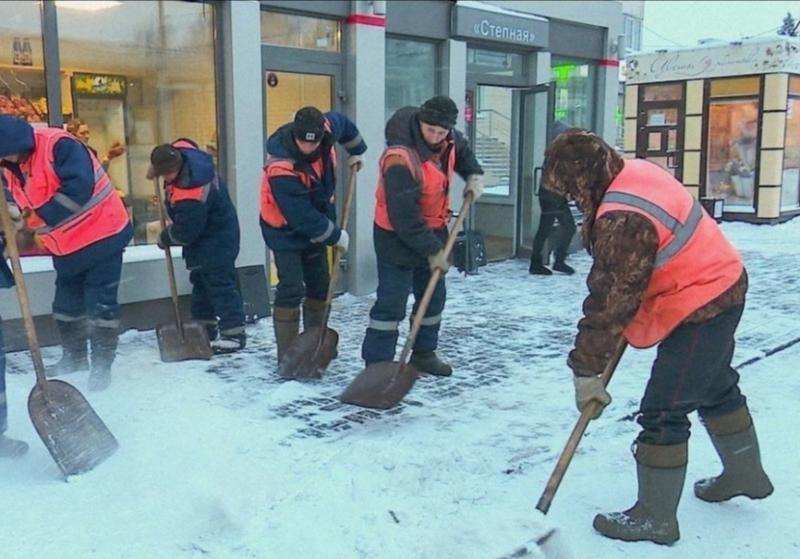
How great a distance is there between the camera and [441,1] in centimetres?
826

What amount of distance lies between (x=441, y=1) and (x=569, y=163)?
5798 millimetres

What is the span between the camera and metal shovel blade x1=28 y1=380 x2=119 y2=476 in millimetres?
3602

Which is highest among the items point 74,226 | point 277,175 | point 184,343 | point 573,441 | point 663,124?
point 663,124

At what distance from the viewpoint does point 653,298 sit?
304 cm

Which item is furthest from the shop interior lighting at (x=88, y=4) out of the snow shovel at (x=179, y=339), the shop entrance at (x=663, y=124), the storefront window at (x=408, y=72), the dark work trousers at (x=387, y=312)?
the shop entrance at (x=663, y=124)

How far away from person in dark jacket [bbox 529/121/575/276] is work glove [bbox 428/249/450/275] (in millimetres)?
4574

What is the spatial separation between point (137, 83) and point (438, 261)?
11.0 ft

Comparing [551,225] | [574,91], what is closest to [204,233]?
[551,225]

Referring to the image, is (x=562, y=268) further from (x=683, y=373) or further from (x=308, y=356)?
(x=683, y=373)

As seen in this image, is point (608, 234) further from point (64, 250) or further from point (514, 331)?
point (514, 331)

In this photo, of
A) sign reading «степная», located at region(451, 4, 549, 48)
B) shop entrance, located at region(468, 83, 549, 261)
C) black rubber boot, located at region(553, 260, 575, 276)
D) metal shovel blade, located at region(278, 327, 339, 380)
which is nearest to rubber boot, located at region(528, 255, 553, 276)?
black rubber boot, located at region(553, 260, 575, 276)

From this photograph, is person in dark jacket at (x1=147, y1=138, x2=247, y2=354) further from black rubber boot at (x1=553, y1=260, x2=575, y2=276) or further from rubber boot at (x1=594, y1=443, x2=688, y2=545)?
black rubber boot at (x1=553, y1=260, x2=575, y2=276)

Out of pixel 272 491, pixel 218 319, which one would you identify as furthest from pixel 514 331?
pixel 272 491

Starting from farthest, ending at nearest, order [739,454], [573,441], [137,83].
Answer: [137,83], [739,454], [573,441]
